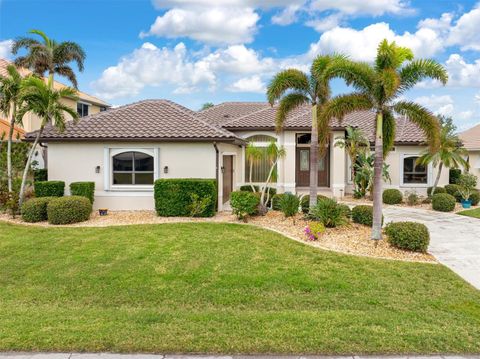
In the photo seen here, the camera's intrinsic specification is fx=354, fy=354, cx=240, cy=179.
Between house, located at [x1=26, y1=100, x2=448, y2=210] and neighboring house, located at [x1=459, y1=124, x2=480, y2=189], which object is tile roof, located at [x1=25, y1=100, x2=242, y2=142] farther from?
neighboring house, located at [x1=459, y1=124, x2=480, y2=189]

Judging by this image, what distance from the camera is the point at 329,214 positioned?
11.0 meters

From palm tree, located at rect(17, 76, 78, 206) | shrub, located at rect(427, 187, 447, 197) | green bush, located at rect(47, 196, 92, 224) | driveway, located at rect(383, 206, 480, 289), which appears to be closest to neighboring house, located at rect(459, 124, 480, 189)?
shrub, located at rect(427, 187, 447, 197)

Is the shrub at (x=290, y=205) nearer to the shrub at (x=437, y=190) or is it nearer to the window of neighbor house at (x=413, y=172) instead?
the shrub at (x=437, y=190)

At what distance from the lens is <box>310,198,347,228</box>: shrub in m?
11.0

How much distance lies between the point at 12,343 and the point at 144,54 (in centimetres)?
1861

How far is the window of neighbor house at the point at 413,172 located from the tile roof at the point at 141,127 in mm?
11020

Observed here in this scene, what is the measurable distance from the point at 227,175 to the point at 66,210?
7.32 m

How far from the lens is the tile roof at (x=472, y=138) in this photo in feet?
88.6

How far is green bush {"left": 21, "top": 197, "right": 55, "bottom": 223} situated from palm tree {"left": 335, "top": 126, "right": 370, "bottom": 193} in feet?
45.7

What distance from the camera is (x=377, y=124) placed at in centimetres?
983

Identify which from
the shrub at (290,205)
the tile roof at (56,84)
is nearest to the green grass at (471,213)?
the shrub at (290,205)

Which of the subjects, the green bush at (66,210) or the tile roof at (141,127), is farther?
the tile roof at (141,127)

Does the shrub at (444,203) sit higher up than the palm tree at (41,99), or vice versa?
the palm tree at (41,99)

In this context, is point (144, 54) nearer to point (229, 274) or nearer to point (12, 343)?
point (229, 274)
